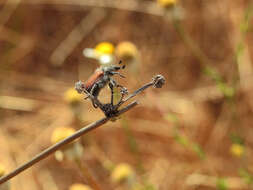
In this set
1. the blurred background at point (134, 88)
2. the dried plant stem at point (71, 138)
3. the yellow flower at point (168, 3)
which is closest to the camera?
the dried plant stem at point (71, 138)

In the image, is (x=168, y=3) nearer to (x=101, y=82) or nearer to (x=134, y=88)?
(x=134, y=88)

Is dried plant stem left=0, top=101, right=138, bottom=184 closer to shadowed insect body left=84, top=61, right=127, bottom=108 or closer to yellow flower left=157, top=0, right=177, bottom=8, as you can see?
shadowed insect body left=84, top=61, right=127, bottom=108

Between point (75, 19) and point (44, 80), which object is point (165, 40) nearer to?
point (75, 19)

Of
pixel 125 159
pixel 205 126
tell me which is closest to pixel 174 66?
pixel 205 126

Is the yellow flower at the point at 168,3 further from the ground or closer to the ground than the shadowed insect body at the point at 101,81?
further from the ground

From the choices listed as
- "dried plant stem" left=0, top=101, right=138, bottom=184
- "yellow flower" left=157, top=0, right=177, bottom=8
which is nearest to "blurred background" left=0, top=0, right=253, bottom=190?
"yellow flower" left=157, top=0, right=177, bottom=8

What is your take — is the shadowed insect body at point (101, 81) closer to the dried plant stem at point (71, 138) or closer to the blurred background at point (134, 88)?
the dried plant stem at point (71, 138)

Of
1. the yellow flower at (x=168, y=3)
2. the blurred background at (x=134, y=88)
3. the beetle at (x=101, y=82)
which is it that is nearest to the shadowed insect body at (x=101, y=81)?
the beetle at (x=101, y=82)

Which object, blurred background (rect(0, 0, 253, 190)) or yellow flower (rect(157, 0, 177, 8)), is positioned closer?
yellow flower (rect(157, 0, 177, 8))
